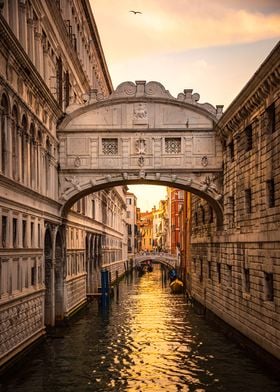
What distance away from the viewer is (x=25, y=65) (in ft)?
61.5

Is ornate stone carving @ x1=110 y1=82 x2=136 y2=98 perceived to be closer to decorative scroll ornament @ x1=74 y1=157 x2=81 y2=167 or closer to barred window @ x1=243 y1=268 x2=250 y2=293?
decorative scroll ornament @ x1=74 y1=157 x2=81 y2=167

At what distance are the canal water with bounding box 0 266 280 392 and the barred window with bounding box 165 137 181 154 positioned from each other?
7.01m

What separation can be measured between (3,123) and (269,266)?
822 cm

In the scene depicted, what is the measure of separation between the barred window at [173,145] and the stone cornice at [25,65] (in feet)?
14.6

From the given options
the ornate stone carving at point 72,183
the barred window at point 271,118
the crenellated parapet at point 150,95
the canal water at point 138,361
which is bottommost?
the canal water at point 138,361

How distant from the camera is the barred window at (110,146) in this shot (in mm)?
25984

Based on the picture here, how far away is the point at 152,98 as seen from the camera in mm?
25750

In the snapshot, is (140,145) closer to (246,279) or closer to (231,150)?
(231,150)

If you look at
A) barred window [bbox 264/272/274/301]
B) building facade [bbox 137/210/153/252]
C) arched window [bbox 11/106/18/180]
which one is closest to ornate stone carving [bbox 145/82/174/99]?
arched window [bbox 11/106/18/180]

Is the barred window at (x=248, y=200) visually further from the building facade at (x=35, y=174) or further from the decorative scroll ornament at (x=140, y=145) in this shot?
the building facade at (x=35, y=174)

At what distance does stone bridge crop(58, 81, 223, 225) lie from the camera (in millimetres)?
25812

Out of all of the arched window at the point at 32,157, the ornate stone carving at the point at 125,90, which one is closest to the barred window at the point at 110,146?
the ornate stone carving at the point at 125,90

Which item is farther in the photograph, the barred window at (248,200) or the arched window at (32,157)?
the barred window at (248,200)

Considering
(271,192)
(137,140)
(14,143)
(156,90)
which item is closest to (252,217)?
(271,192)
